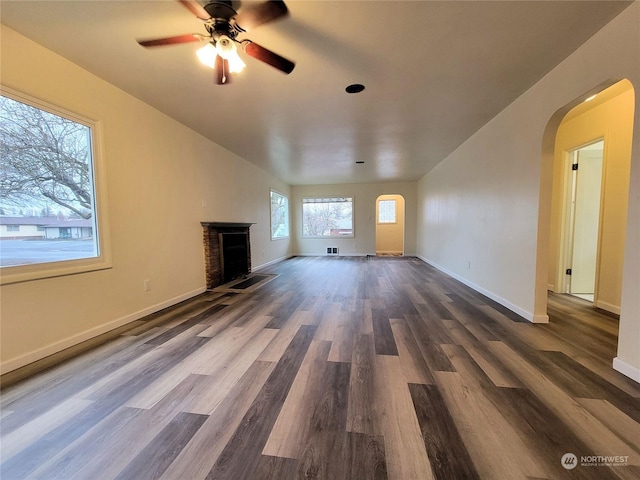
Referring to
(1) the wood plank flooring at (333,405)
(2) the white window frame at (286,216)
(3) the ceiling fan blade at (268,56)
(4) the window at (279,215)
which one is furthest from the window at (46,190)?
(4) the window at (279,215)

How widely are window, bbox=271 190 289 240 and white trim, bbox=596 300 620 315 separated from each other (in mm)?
6196

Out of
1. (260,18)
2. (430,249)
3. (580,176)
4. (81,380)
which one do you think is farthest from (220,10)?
(430,249)

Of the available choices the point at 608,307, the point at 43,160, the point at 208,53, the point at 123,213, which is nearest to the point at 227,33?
the point at 208,53

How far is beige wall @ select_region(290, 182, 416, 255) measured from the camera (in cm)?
845

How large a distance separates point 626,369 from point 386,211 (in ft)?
29.2

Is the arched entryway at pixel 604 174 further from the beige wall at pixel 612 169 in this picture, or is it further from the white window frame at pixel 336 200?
the white window frame at pixel 336 200

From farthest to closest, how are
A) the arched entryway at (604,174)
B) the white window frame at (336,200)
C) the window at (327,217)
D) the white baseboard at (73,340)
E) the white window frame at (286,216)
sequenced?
1. the window at (327,217)
2. the white window frame at (336,200)
3. the white window frame at (286,216)
4. the arched entryway at (604,174)
5. the white baseboard at (73,340)

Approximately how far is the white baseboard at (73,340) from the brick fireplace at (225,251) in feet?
3.04

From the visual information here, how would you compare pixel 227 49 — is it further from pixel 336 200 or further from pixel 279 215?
pixel 336 200

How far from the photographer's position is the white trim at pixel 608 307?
291cm

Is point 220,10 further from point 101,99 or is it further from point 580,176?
point 580,176

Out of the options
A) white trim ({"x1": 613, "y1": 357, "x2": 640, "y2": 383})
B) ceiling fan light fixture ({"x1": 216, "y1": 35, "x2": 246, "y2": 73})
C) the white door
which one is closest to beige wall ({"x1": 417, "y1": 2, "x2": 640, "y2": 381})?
white trim ({"x1": 613, "y1": 357, "x2": 640, "y2": 383})

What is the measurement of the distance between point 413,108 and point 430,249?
14.6 feet

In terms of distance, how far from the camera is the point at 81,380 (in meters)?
1.76
